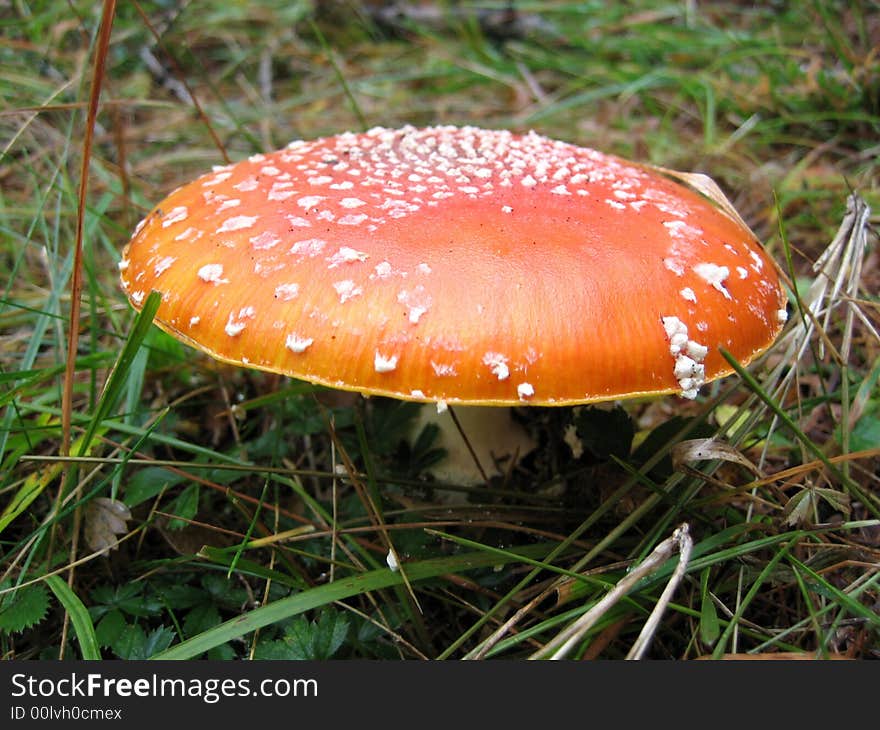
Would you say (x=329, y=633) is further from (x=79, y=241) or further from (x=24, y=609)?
(x=79, y=241)

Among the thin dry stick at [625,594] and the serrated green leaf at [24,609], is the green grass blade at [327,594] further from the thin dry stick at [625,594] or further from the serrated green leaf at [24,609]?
the serrated green leaf at [24,609]

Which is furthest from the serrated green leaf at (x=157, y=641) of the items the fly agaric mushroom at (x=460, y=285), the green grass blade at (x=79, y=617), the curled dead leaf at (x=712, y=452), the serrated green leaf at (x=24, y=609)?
the curled dead leaf at (x=712, y=452)

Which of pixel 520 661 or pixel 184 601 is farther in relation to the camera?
pixel 184 601

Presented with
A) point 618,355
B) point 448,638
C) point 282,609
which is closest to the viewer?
point 618,355

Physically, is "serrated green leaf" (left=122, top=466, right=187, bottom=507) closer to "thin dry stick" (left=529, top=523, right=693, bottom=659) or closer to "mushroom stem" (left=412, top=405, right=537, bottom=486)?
"mushroom stem" (left=412, top=405, right=537, bottom=486)

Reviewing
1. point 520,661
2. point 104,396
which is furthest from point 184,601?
point 520,661

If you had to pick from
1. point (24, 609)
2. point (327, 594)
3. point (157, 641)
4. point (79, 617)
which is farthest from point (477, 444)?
point (24, 609)

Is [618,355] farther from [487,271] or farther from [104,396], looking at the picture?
[104,396]
